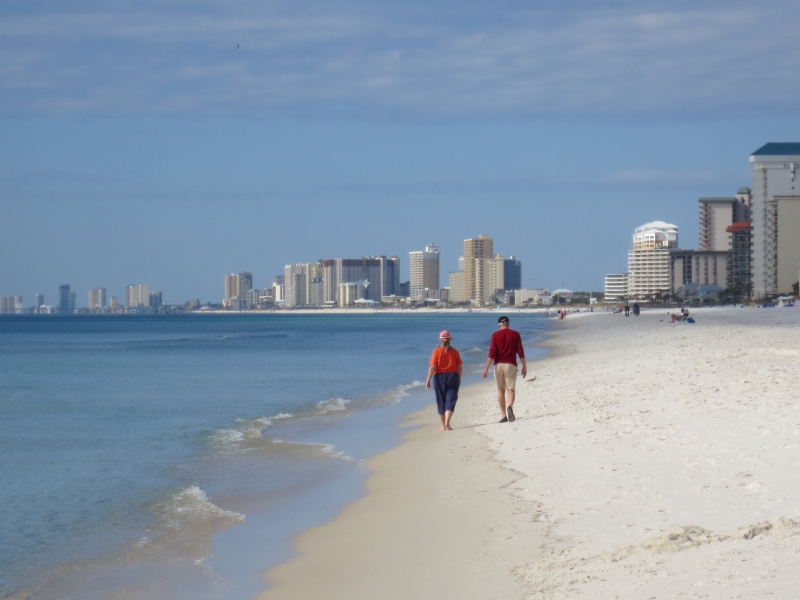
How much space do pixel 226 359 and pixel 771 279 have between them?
121 meters

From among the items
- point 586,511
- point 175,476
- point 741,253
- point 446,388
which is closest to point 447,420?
point 446,388

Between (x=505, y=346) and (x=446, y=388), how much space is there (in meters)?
1.06

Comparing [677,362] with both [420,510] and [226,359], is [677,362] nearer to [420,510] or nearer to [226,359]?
[420,510]

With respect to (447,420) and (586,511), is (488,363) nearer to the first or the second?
(447,420)

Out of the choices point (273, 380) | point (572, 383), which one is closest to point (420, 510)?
point (572, 383)

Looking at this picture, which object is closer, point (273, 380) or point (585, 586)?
point (585, 586)

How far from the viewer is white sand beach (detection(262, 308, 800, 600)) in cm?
523

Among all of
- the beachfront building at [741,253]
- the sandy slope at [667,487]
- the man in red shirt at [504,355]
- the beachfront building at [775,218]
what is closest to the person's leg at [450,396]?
the man in red shirt at [504,355]

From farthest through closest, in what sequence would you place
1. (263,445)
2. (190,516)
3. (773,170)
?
(773,170) → (263,445) → (190,516)

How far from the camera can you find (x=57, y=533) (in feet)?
28.2

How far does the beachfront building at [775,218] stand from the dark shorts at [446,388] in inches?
5398

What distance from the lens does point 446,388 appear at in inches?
504

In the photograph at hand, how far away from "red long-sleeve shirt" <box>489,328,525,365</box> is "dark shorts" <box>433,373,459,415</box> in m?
0.67

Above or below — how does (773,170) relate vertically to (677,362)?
above
